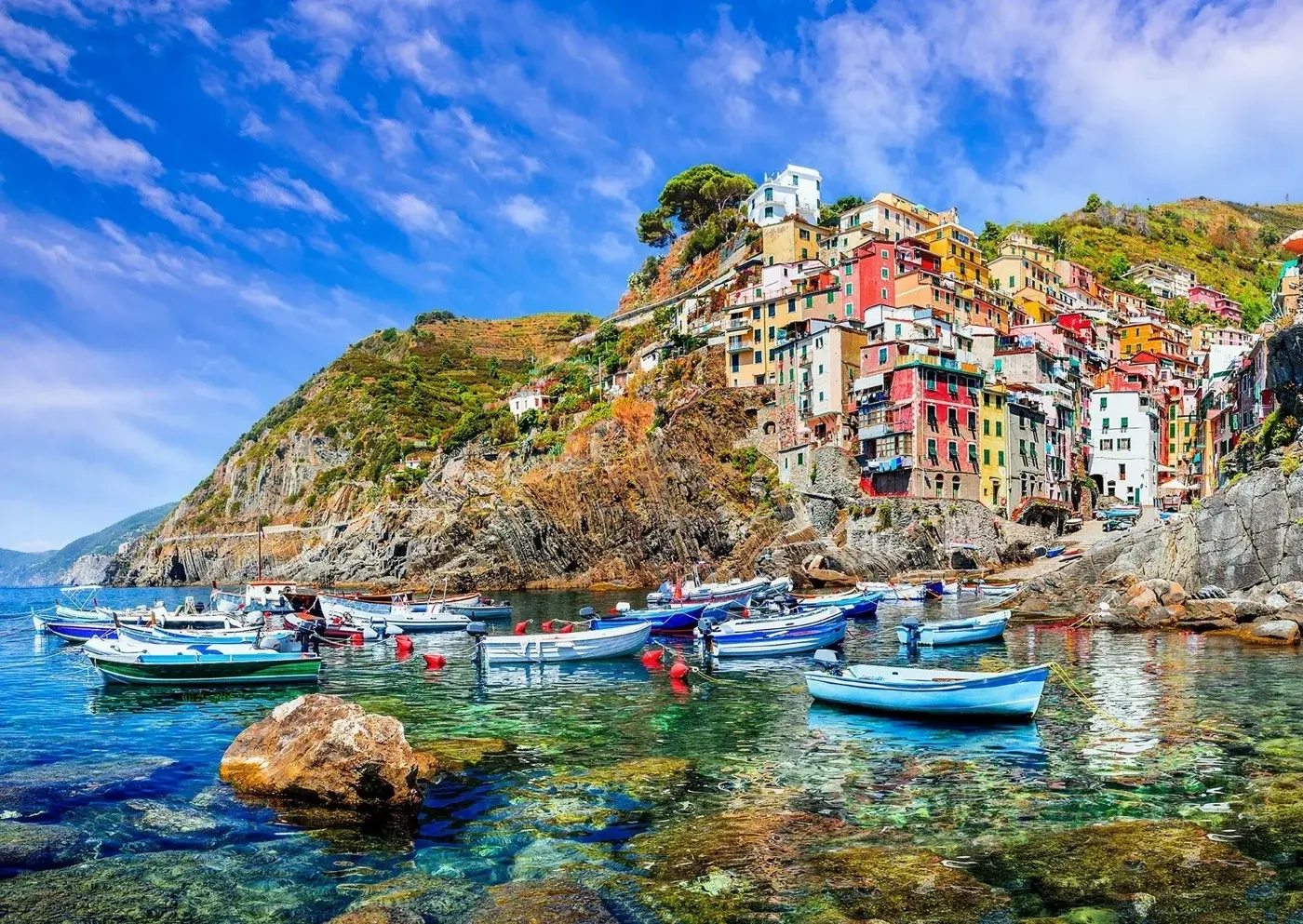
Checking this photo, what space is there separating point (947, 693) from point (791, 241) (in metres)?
86.4

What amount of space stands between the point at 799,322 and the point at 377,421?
8697cm

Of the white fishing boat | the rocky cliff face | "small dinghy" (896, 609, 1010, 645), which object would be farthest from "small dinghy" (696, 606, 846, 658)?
the rocky cliff face

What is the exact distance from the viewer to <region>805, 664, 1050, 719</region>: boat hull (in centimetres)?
2388

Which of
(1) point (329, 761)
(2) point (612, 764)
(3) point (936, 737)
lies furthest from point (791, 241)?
(1) point (329, 761)

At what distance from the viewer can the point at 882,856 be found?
13367 mm

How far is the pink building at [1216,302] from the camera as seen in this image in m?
142

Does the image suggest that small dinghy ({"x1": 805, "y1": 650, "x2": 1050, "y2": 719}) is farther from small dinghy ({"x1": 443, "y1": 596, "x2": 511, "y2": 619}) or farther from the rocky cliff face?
small dinghy ({"x1": 443, "y1": 596, "x2": 511, "y2": 619})

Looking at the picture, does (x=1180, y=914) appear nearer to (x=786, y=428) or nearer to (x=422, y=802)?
(x=422, y=802)

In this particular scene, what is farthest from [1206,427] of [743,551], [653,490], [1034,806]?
[1034,806]

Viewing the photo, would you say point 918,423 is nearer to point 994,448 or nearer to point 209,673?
point 994,448

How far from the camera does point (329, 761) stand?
1645 centimetres

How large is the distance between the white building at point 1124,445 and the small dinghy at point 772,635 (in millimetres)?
65633

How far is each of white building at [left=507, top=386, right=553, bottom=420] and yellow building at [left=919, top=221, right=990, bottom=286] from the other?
54646mm

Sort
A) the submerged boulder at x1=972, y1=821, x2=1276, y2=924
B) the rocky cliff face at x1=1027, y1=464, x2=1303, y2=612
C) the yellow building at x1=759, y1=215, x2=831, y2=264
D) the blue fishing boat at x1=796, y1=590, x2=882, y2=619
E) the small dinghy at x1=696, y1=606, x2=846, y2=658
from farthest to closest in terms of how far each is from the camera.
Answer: the yellow building at x1=759, y1=215, x2=831, y2=264, the blue fishing boat at x1=796, y1=590, x2=882, y2=619, the rocky cliff face at x1=1027, y1=464, x2=1303, y2=612, the small dinghy at x1=696, y1=606, x2=846, y2=658, the submerged boulder at x1=972, y1=821, x2=1276, y2=924
